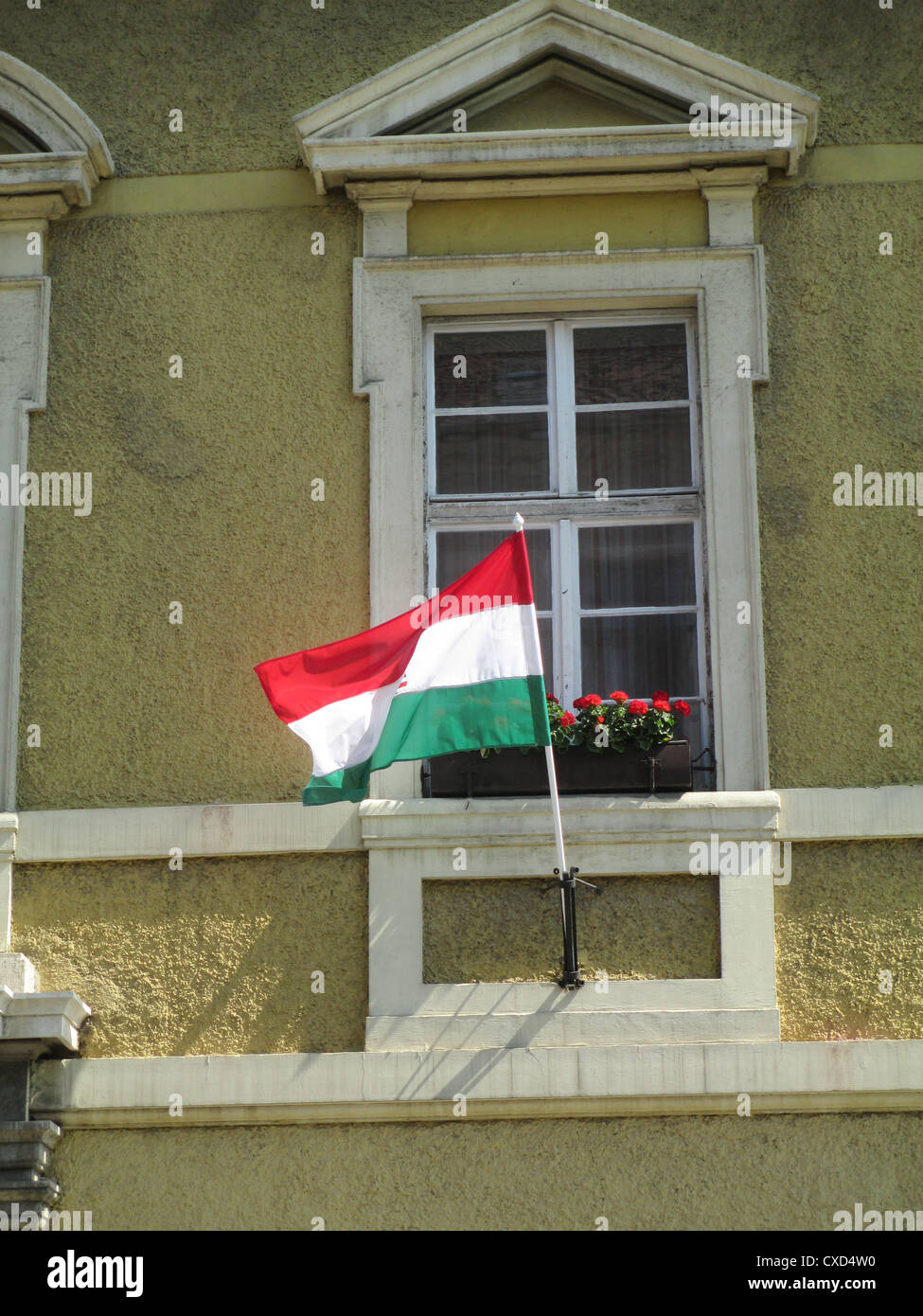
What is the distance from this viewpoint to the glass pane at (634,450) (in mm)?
Result: 8117

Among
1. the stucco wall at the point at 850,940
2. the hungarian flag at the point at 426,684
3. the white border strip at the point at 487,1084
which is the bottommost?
the white border strip at the point at 487,1084

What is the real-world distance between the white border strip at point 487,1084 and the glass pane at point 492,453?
2.33 m

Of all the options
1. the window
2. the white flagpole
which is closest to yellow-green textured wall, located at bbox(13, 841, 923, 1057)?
the white flagpole

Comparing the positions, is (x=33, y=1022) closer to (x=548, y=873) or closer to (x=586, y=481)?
(x=548, y=873)

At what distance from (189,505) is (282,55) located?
2048 mm

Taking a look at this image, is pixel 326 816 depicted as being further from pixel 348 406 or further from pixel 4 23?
pixel 4 23

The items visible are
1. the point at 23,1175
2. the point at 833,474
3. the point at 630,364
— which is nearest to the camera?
the point at 23,1175

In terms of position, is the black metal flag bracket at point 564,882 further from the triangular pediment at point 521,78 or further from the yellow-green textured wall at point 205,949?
the triangular pediment at point 521,78

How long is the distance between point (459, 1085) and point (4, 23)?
4885mm

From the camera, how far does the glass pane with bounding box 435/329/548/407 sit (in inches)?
324

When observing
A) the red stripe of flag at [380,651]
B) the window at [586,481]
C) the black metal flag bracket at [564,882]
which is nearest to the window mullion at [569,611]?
the window at [586,481]

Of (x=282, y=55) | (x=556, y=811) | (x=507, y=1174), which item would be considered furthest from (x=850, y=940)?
(x=282, y=55)

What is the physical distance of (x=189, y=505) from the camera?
7949mm
